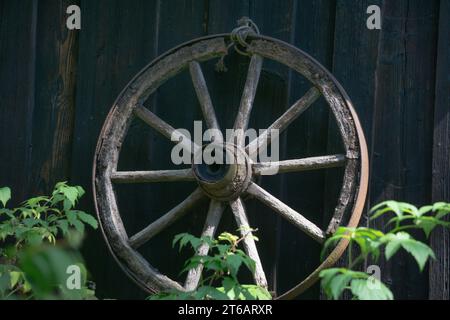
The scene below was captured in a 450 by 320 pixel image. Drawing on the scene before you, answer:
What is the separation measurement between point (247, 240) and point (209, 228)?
199mm

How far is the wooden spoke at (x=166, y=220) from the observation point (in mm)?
2943

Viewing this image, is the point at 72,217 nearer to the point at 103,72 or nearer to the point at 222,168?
the point at 222,168

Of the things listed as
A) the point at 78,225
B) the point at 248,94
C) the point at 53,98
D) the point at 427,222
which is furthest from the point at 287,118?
the point at 53,98

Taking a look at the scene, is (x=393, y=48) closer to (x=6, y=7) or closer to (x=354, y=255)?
(x=354, y=255)

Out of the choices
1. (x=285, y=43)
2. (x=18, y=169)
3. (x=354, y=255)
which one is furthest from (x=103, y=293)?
(x=285, y=43)

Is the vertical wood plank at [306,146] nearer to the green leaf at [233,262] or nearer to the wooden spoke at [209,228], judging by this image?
the wooden spoke at [209,228]

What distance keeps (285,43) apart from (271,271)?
0.95 m

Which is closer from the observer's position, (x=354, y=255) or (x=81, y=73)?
(x=354, y=255)

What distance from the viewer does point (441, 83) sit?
275 centimetres

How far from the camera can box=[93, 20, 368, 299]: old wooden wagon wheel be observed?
2662mm

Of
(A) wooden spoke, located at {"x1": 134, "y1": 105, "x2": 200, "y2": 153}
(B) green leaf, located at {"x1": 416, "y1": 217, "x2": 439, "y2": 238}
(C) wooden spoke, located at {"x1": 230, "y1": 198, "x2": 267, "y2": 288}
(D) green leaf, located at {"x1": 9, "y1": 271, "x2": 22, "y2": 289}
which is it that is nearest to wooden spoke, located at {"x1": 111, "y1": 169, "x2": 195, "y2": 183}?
(A) wooden spoke, located at {"x1": 134, "y1": 105, "x2": 200, "y2": 153}

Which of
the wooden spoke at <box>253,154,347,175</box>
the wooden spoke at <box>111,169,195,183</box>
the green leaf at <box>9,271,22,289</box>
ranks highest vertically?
the wooden spoke at <box>253,154,347,175</box>

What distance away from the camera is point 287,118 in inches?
111

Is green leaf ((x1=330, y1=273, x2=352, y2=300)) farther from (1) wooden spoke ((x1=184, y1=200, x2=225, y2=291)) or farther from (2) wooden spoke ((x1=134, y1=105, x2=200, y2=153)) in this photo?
(2) wooden spoke ((x1=134, y1=105, x2=200, y2=153))
